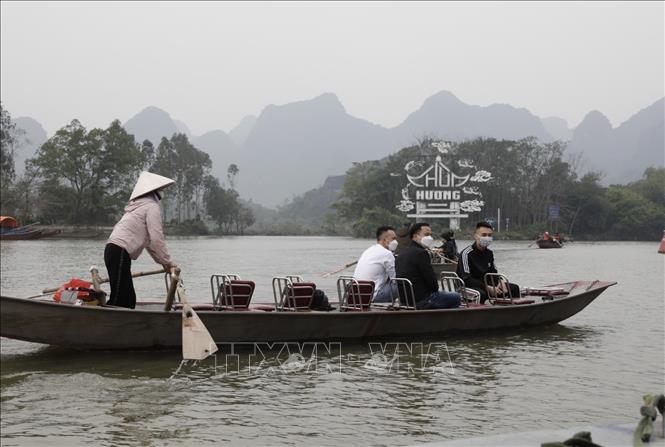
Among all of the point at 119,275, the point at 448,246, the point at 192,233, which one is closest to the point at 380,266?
the point at 119,275

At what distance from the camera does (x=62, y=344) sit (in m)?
8.49

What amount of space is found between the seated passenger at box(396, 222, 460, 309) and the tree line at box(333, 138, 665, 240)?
264ft

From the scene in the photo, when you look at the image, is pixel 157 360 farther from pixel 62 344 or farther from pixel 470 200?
pixel 470 200

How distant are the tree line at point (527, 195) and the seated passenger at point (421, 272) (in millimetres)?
80580

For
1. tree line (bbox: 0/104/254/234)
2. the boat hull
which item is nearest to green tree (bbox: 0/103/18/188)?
tree line (bbox: 0/104/254/234)

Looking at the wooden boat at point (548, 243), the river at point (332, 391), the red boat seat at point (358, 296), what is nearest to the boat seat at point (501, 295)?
the river at point (332, 391)

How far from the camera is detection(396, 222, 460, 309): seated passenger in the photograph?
10078mm

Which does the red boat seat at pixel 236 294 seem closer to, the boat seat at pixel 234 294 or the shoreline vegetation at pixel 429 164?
the boat seat at pixel 234 294

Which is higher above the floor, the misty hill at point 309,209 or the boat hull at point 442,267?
the misty hill at point 309,209

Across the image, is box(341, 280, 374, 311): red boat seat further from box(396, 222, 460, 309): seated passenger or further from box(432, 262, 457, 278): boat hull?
box(432, 262, 457, 278): boat hull

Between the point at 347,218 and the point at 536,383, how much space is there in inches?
3678

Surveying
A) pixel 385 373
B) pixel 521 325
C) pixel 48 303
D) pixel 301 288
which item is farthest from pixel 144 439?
pixel 521 325

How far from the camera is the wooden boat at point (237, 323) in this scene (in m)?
8.20

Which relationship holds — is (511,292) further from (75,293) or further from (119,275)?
(75,293)
